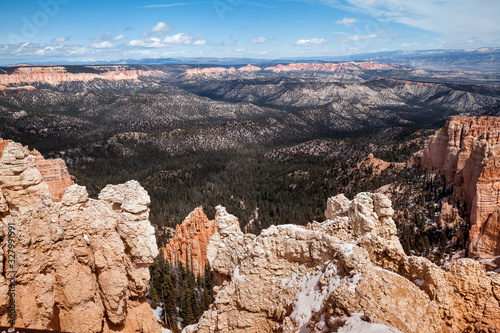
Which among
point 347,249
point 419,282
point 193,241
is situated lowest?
point 193,241

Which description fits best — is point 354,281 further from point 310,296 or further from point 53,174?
point 53,174

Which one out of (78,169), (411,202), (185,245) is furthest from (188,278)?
(78,169)

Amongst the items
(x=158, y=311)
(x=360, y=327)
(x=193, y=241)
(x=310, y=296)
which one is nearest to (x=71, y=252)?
(x=310, y=296)

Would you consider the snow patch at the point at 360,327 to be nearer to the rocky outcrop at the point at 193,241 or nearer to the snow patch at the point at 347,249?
the snow patch at the point at 347,249

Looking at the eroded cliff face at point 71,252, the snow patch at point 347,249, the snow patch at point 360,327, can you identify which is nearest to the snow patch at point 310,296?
the snow patch at point 347,249

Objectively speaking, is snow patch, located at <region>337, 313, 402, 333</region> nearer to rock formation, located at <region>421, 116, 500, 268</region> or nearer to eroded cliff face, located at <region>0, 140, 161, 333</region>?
eroded cliff face, located at <region>0, 140, 161, 333</region>

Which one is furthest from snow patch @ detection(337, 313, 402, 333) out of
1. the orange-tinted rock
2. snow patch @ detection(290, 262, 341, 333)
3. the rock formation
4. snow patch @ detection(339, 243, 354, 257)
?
the orange-tinted rock
